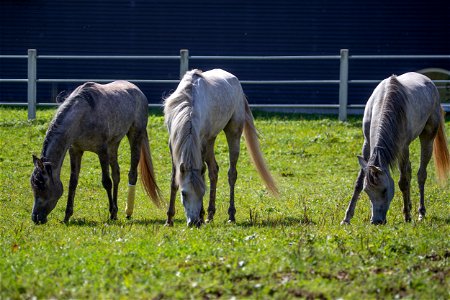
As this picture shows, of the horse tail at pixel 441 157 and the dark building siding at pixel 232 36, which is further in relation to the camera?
the dark building siding at pixel 232 36

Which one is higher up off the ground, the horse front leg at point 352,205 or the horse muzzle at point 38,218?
the horse front leg at point 352,205

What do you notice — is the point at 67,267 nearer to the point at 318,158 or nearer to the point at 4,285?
the point at 4,285

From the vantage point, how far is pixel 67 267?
6.56 meters

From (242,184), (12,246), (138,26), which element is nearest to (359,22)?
(138,26)

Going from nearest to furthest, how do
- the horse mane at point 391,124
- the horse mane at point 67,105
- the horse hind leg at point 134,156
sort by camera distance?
the horse mane at point 391,124 < the horse mane at point 67,105 < the horse hind leg at point 134,156

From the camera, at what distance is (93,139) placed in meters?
10.2

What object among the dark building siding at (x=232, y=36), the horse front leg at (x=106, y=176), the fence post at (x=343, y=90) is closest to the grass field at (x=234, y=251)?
the horse front leg at (x=106, y=176)

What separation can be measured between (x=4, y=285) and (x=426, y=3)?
57.2 ft

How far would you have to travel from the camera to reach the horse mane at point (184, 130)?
8750 mm

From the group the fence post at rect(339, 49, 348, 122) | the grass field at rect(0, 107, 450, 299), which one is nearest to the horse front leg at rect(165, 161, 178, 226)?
the grass field at rect(0, 107, 450, 299)

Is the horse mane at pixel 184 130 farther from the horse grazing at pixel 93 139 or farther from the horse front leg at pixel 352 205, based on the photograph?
the horse front leg at pixel 352 205

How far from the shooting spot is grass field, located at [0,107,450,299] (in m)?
6.05

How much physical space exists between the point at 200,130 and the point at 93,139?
1599mm

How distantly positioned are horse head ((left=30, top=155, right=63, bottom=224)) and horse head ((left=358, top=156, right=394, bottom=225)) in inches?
135
